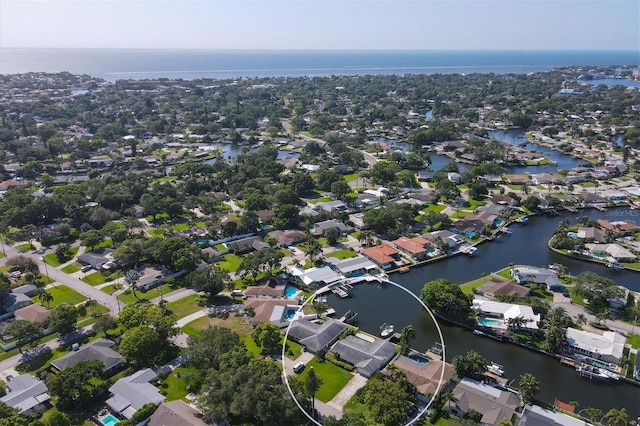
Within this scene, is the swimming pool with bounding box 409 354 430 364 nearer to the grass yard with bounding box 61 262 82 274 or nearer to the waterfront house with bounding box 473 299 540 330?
the waterfront house with bounding box 473 299 540 330

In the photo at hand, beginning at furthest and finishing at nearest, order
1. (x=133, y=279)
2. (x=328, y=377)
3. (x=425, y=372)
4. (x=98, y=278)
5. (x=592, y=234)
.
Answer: (x=592, y=234)
(x=98, y=278)
(x=133, y=279)
(x=328, y=377)
(x=425, y=372)

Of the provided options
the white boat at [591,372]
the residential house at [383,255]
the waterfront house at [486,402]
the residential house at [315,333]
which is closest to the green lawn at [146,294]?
the residential house at [315,333]

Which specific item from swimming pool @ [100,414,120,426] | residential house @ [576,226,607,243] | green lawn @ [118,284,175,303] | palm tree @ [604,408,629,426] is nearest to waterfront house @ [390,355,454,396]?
palm tree @ [604,408,629,426]

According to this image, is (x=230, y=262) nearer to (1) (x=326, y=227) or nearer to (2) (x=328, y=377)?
(1) (x=326, y=227)

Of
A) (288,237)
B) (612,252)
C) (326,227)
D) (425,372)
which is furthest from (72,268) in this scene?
(612,252)

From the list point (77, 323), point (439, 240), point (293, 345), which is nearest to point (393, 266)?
point (439, 240)
